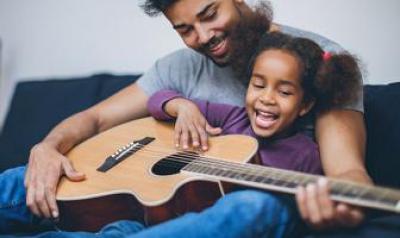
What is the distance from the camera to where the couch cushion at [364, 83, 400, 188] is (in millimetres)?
1321

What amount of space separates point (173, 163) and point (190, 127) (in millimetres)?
141

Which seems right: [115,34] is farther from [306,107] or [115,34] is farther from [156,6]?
[306,107]

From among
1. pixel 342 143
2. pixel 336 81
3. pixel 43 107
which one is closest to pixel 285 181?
pixel 342 143

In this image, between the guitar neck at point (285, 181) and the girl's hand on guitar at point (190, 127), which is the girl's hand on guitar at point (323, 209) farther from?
the girl's hand on guitar at point (190, 127)

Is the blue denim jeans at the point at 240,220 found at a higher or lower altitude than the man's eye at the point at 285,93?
lower

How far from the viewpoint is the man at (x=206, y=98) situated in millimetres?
996

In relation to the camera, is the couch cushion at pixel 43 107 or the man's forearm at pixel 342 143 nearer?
the man's forearm at pixel 342 143

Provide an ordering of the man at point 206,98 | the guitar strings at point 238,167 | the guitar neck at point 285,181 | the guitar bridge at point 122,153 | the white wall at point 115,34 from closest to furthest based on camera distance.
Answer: the guitar neck at point 285,181
the guitar strings at point 238,167
the man at point 206,98
the guitar bridge at point 122,153
the white wall at point 115,34

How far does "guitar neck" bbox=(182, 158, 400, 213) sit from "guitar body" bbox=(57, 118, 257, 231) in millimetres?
35

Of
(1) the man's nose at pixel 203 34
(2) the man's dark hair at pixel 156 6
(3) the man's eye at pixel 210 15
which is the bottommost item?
(1) the man's nose at pixel 203 34

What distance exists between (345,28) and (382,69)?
0.64 feet

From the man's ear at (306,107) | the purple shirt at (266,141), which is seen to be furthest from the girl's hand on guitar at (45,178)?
the man's ear at (306,107)

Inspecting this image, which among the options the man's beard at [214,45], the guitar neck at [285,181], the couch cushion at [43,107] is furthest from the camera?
the couch cushion at [43,107]

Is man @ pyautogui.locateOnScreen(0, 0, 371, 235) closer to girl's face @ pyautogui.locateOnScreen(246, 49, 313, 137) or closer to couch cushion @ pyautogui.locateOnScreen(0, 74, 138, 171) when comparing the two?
girl's face @ pyautogui.locateOnScreen(246, 49, 313, 137)
